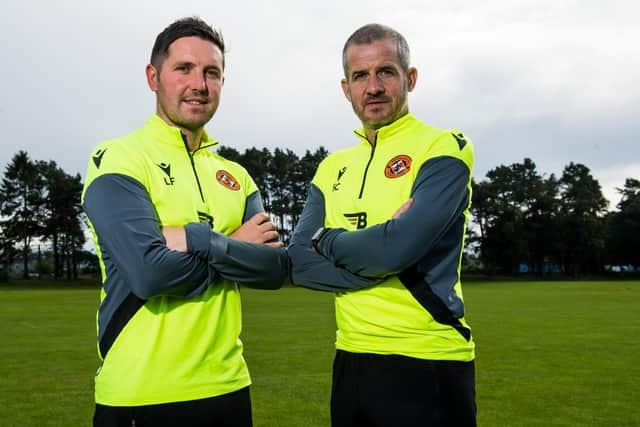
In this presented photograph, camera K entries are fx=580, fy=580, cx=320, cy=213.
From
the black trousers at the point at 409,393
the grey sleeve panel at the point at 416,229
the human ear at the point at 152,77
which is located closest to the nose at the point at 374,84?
the grey sleeve panel at the point at 416,229

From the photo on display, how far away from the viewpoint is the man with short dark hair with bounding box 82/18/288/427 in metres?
2.88

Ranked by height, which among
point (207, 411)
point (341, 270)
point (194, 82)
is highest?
point (194, 82)

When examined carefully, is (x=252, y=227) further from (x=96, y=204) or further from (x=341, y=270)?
(x=96, y=204)

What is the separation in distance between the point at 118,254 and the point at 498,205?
93907mm

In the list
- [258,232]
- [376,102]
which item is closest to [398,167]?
[376,102]

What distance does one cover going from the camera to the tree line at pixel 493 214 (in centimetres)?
8312

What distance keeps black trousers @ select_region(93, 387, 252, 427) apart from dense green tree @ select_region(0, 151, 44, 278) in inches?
3488

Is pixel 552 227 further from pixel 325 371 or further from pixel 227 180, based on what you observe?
pixel 227 180

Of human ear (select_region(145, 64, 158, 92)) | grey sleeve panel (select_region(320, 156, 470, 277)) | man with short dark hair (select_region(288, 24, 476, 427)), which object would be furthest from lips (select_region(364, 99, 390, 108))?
human ear (select_region(145, 64, 158, 92))

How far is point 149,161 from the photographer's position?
3150 mm

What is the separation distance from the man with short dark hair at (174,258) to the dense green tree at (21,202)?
88428 mm

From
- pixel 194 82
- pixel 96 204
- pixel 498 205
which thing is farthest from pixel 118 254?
pixel 498 205

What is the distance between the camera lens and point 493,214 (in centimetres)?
9300

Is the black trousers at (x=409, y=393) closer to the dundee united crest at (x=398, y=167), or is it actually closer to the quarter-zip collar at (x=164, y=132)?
the dundee united crest at (x=398, y=167)
